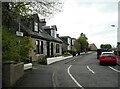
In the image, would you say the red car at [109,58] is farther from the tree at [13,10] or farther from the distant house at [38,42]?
the tree at [13,10]

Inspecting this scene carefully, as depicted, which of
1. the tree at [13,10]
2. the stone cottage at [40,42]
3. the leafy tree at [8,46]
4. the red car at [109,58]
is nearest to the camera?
the leafy tree at [8,46]

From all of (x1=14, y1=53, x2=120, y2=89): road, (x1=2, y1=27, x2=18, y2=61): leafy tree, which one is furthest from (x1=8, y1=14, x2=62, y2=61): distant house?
(x1=2, y1=27, x2=18, y2=61): leafy tree

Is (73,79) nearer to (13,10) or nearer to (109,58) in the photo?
(13,10)

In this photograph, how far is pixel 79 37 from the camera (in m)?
99.2

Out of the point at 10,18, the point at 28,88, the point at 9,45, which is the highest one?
the point at 10,18

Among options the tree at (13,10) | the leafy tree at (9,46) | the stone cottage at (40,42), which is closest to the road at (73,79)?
the leafy tree at (9,46)

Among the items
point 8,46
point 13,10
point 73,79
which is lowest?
point 73,79

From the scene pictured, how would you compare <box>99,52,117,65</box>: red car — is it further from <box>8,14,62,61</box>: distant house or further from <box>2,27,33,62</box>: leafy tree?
<box>2,27,33,62</box>: leafy tree

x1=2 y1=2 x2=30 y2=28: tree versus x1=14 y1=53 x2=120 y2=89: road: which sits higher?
x1=2 y1=2 x2=30 y2=28: tree

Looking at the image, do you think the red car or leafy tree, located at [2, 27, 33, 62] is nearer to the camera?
leafy tree, located at [2, 27, 33, 62]

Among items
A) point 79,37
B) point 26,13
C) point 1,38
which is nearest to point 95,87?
point 1,38

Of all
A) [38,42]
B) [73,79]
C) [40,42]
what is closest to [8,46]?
[73,79]

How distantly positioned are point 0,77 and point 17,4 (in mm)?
6076

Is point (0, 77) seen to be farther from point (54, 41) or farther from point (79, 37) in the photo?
point (79, 37)
